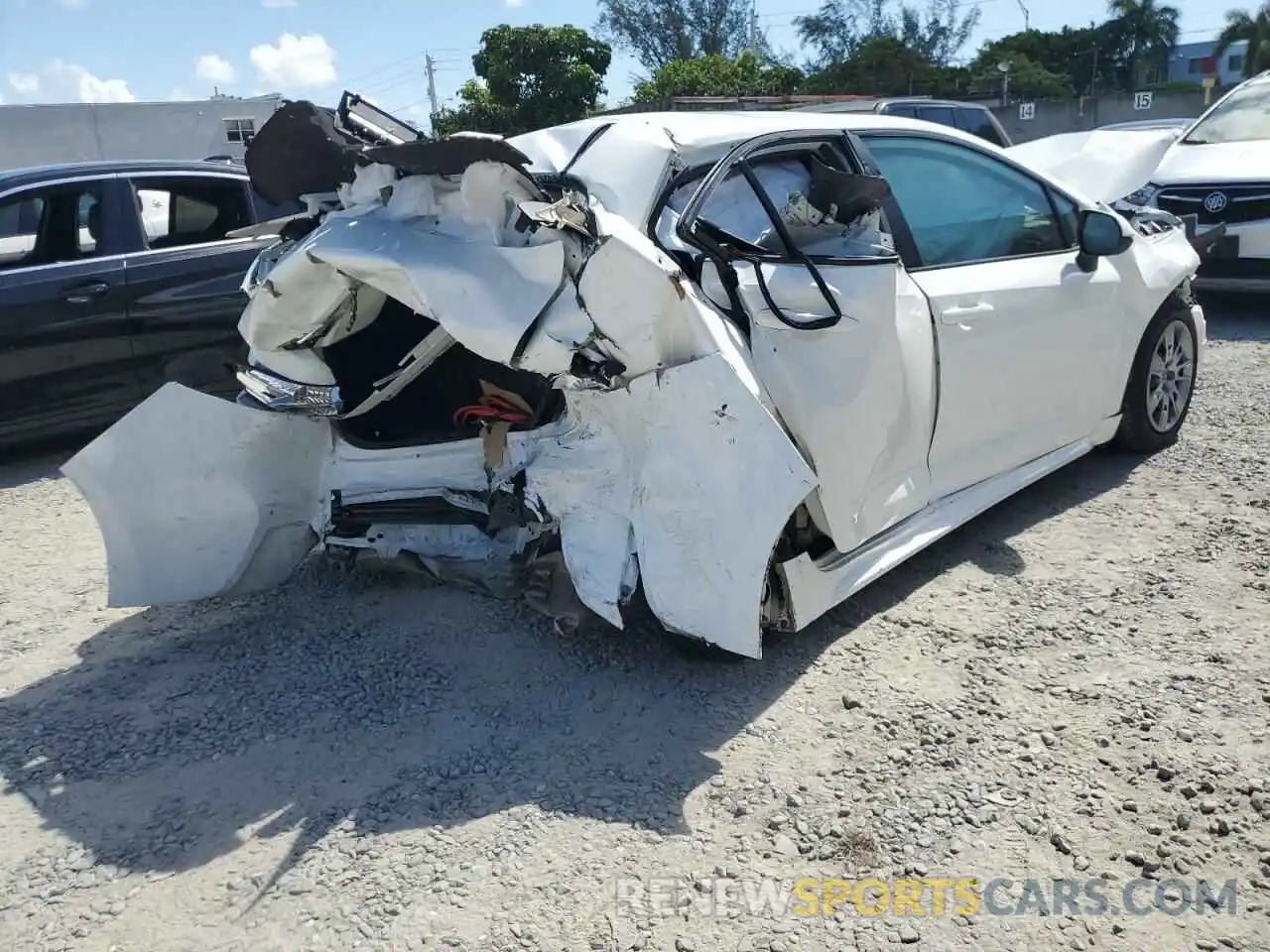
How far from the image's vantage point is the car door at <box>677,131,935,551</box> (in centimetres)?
322

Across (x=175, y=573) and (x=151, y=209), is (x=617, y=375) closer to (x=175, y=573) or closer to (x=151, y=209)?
(x=175, y=573)

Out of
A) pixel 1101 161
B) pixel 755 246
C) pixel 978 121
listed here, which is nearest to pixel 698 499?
pixel 755 246

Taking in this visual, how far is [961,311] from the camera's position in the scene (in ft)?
12.6

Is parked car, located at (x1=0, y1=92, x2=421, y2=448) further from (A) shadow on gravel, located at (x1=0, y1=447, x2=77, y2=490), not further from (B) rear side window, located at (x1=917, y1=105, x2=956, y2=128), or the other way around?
(B) rear side window, located at (x1=917, y1=105, x2=956, y2=128)

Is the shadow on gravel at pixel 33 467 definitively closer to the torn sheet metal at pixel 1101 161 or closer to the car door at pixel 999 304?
the car door at pixel 999 304

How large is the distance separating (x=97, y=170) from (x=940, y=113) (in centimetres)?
1147

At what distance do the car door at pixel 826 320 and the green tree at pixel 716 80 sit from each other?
31.1 metres

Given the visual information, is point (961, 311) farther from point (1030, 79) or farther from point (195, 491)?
point (1030, 79)

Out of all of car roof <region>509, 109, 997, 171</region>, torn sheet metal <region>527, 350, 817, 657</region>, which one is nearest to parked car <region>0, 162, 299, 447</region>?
car roof <region>509, 109, 997, 171</region>

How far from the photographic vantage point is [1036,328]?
4215 millimetres

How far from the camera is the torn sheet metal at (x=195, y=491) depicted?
366 centimetres

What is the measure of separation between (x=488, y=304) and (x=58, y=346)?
4.14 meters

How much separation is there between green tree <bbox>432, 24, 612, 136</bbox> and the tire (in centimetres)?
2786

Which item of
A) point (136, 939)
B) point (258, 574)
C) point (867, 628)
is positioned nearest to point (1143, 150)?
point (867, 628)
